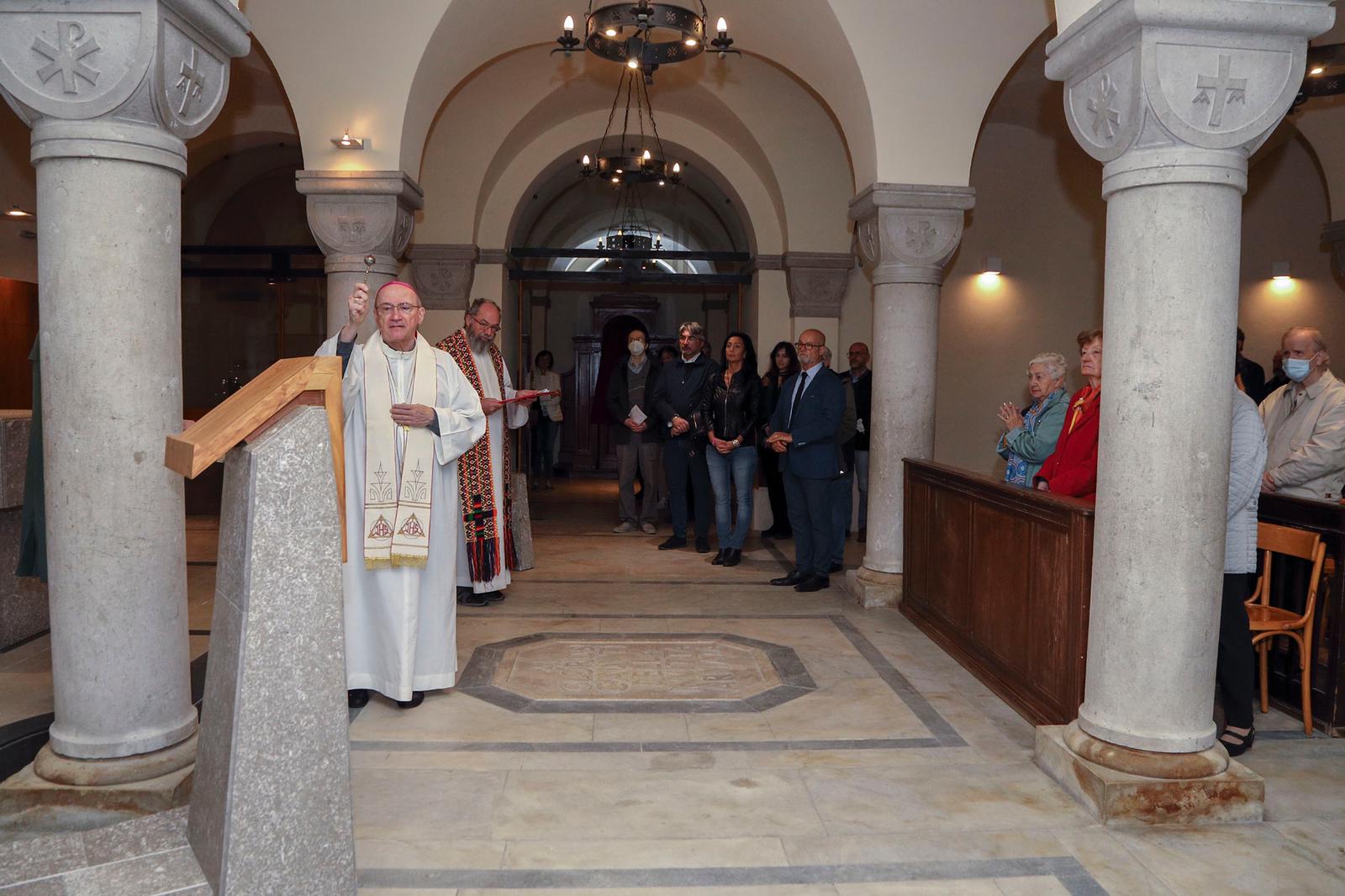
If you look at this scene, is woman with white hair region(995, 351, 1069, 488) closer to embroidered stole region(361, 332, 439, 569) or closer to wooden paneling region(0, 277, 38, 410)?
embroidered stole region(361, 332, 439, 569)

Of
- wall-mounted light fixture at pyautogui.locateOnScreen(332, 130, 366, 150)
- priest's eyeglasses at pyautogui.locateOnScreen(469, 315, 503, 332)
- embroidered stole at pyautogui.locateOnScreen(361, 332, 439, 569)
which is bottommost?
embroidered stole at pyautogui.locateOnScreen(361, 332, 439, 569)

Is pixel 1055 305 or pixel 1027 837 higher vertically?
pixel 1055 305

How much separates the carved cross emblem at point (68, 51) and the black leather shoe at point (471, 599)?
3.99 m

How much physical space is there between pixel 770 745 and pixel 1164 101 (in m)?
2.73

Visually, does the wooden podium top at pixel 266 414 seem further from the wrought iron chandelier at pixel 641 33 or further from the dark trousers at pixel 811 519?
the dark trousers at pixel 811 519

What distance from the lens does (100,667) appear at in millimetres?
3479

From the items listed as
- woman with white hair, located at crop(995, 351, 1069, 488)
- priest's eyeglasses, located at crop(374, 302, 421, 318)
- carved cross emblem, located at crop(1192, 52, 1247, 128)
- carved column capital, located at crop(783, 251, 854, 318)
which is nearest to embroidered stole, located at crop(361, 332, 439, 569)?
priest's eyeglasses, located at crop(374, 302, 421, 318)

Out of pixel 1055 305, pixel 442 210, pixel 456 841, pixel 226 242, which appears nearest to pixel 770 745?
pixel 456 841

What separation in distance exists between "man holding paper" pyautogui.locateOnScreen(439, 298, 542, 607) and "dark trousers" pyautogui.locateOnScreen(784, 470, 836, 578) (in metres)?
1.86

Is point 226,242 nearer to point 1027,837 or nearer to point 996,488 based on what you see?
point 996,488

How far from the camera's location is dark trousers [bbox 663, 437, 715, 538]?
8734 mm

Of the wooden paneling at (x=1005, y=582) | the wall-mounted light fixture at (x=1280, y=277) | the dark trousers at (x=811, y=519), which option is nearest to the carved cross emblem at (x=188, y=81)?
the wooden paneling at (x=1005, y=582)

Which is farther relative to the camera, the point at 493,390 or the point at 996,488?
the point at 493,390

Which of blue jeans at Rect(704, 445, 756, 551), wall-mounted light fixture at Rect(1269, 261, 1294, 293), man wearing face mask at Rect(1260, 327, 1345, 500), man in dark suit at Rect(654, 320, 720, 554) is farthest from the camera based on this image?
wall-mounted light fixture at Rect(1269, 261, 1294, 293)
